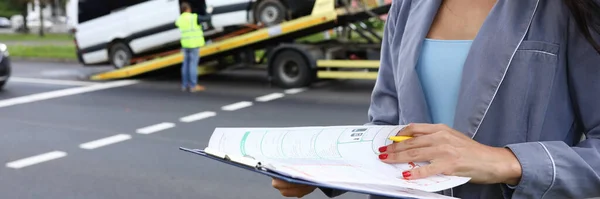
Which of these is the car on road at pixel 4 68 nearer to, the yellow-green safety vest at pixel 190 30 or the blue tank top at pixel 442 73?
the yellow-green safety vest at pixel 190 30

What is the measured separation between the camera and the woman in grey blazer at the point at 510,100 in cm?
127

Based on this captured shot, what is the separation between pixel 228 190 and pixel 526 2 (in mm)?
4183

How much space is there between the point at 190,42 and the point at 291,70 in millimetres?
1927

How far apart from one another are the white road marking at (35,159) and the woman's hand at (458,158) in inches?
223

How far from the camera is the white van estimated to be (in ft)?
39.8

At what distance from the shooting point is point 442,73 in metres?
1.46

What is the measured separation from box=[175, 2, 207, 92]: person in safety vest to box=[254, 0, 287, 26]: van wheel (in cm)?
103

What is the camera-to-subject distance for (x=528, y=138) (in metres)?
1.35

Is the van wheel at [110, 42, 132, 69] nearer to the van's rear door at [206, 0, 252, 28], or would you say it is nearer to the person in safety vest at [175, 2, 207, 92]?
the person in safety vest at [175, 2, 207, 92]

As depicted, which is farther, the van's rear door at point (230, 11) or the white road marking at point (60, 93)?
the van's rear door at point (230, 11)

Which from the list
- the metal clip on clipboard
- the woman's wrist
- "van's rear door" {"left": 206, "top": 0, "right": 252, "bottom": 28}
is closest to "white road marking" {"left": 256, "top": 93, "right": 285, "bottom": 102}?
"van's rear door" {"left": 206, "top": 0, "right": 252, "bottom": 28}

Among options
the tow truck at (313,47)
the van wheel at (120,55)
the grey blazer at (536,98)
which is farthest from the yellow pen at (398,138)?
the van wheel at (120,55)

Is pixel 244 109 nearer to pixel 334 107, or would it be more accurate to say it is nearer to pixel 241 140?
pixel 334 107

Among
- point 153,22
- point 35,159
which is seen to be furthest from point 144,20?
point 35,159
